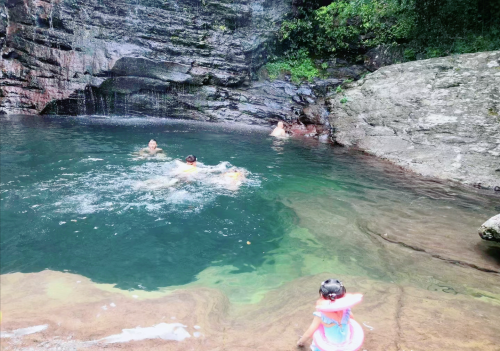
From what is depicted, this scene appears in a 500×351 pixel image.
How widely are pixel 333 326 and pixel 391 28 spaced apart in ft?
58.7

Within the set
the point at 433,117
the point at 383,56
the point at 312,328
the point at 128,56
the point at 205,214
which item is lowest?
the point at 205,214

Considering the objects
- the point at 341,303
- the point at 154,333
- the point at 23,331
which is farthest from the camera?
the point at 154,333

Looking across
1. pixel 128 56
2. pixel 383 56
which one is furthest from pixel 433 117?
pixel 128 56

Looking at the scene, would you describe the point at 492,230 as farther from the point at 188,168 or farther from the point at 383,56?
the point at 383,56

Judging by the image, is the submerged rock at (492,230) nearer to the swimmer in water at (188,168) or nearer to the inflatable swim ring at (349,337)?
the inflatable swim ring at (349,337)

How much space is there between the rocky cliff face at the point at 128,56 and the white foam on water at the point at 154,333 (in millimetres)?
13639

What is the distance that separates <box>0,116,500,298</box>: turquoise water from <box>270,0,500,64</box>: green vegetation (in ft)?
30.9

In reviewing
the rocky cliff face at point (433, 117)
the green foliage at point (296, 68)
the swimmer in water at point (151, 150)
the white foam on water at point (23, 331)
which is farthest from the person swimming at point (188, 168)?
the green foliage at point (296, 68)

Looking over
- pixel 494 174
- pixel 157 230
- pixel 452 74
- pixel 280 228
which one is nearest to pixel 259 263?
pixel 280 228

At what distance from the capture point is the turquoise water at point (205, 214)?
4.09m

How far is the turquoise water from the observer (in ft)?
13.4

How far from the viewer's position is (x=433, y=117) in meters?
10.2

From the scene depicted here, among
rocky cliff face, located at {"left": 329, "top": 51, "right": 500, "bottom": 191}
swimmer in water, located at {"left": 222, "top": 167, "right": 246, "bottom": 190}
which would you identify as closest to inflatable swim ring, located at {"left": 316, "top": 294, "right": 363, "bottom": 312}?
swimmer in water, located at {"left": 222, "top": 167, "right": 246, "bottom": 190}

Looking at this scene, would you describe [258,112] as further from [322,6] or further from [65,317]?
[65,317]
